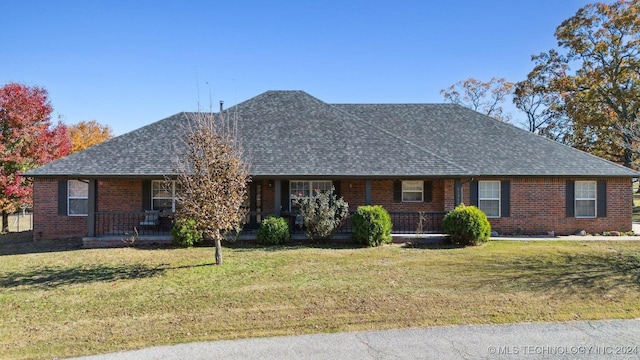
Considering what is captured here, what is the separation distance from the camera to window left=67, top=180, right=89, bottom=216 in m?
15.4

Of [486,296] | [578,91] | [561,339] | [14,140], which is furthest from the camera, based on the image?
[578,91]

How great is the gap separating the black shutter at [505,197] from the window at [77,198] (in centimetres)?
1646

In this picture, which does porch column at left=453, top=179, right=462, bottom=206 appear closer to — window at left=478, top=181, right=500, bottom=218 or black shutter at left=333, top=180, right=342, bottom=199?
window at left=478, top=181, right=500, bottom=218

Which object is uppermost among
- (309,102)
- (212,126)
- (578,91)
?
(578,91)

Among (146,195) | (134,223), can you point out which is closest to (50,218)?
(134,223)

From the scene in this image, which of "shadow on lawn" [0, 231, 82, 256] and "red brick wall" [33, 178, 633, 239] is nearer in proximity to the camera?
"shadow on lawn" [0, 231, 82, 256]

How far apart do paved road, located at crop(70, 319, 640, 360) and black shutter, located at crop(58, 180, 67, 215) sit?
40.5 ft

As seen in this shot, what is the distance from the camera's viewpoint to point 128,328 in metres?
6.14

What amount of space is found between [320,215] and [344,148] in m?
3.49

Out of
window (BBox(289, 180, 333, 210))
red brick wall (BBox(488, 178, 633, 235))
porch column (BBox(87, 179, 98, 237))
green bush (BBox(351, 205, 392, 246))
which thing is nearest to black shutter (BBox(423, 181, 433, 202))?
red brick wall (BBox(488, 178, 633, 235))

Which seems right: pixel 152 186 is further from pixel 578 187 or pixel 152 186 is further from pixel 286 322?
pixel 578 187

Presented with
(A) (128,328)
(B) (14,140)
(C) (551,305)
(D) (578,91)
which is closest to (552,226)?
(C) (551,305)

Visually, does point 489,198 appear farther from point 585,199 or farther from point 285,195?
point 285,195

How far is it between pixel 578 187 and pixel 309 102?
1207cm
